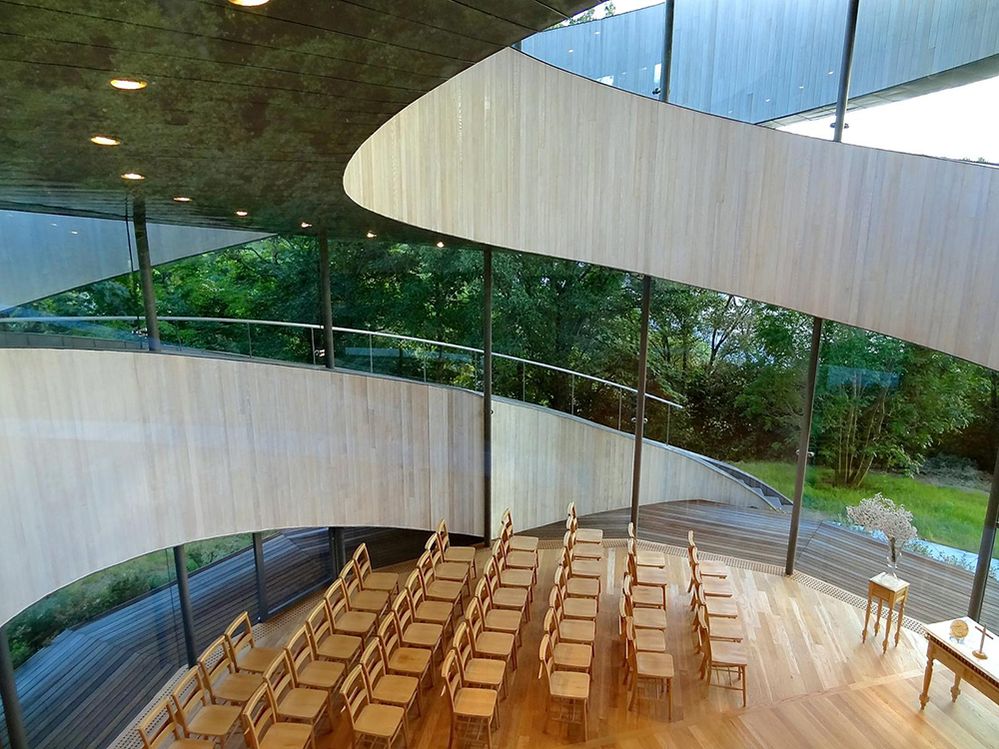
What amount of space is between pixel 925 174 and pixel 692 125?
227 centimetres

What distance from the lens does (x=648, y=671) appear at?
5.24 meters

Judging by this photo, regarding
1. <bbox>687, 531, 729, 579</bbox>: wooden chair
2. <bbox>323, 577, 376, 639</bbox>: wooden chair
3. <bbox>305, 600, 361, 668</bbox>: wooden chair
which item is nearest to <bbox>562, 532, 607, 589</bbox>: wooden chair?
<bbox>687, 531, 729, 579</bbox>: wooden chair

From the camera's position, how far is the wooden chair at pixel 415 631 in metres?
5.77

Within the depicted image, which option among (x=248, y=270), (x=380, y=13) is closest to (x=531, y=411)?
(x=248, y=270)

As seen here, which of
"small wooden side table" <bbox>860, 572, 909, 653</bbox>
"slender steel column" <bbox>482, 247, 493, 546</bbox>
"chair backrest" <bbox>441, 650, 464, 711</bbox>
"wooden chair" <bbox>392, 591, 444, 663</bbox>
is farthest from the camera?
"slender steel column" <bbox>482, 247, 493, 546</bbox>

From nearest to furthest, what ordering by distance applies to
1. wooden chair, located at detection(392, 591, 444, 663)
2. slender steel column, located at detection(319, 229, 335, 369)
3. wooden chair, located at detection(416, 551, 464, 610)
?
wooden chair, located at detection(392, 591, 444, 663), wooden chair, located at detection(416, 551, 464, 610), slender steel column, located at detection(319, 229, 335, 369)

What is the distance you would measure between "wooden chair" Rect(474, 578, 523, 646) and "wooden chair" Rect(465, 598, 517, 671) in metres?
0.05

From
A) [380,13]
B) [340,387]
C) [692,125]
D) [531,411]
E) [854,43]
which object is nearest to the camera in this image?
[380,13]

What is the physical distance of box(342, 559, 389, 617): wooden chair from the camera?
642 cm

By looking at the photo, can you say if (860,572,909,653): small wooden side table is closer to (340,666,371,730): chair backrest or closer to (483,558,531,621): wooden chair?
(483,558,531,621): wooden chair

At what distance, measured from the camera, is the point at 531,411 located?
27.1 ft

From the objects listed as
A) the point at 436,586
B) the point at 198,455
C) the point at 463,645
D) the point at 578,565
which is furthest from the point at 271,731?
the point at 578,565

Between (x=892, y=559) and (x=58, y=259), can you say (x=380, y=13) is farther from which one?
(x=892, y=559)

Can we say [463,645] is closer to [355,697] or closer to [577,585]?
[355,697]
